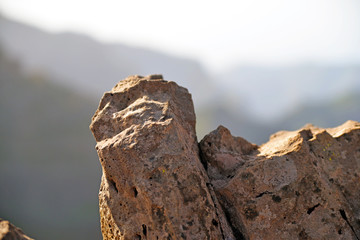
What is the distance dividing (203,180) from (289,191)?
722 millimetres

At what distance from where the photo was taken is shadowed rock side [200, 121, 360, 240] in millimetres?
2617

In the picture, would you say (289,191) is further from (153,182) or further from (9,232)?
(9,232)

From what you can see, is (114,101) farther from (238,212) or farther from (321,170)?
(321,170)

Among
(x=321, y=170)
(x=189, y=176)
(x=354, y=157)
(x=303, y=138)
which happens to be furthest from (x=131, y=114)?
(x=354, y=157)

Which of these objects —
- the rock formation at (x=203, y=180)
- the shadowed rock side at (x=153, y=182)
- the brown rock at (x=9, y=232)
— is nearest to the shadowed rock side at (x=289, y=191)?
the rock formation at (x=203, y=180)

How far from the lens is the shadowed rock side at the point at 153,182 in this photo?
2.39 m

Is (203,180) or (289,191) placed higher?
(203,180)

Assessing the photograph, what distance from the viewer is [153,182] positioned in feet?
7.93

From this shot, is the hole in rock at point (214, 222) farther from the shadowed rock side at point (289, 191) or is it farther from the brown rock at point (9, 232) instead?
the brown rock at point (9, 232)

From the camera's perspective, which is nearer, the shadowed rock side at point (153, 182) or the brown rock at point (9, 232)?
the brown rock at point (9, 232)

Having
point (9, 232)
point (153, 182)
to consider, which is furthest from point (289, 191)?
point (9, 232)

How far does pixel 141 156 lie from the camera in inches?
97.3

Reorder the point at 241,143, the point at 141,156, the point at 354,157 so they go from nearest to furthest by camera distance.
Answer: the point at 141,156, the point at 354,157, the point at 241,143

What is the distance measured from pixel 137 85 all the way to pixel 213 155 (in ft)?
3.11
